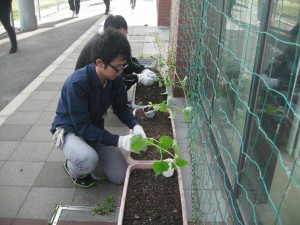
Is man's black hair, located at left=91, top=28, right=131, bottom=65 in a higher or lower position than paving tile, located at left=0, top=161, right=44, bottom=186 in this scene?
higher

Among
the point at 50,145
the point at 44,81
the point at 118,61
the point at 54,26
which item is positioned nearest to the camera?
the point at 118,61

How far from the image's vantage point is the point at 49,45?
23.2 feet

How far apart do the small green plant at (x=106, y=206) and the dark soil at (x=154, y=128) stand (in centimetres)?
39

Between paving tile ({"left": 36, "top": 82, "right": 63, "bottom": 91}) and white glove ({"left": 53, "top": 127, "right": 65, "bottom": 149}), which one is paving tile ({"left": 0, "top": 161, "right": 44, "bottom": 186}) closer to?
white glove ({"left": 53, "top": 127, "right": 65, "bottom": 149})

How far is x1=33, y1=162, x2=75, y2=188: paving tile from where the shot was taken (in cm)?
256

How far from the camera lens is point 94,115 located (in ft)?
8.21

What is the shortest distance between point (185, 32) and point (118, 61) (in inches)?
73.8

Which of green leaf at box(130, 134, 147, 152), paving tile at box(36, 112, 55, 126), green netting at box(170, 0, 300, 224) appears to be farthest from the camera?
paving tile at box(36, 112, 55, 126)

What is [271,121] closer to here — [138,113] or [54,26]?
[138,113]

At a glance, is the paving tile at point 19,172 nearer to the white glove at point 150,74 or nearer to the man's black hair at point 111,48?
the man's black hair at point 111,48

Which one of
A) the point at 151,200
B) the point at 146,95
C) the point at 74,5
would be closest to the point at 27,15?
the point at 74,5

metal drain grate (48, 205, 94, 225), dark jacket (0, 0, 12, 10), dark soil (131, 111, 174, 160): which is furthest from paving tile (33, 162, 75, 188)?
dark jacket (0, 0, 12, 10)

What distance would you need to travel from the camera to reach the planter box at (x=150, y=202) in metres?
1.98

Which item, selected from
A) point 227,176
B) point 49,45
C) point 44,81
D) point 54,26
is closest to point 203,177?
point 227,176
